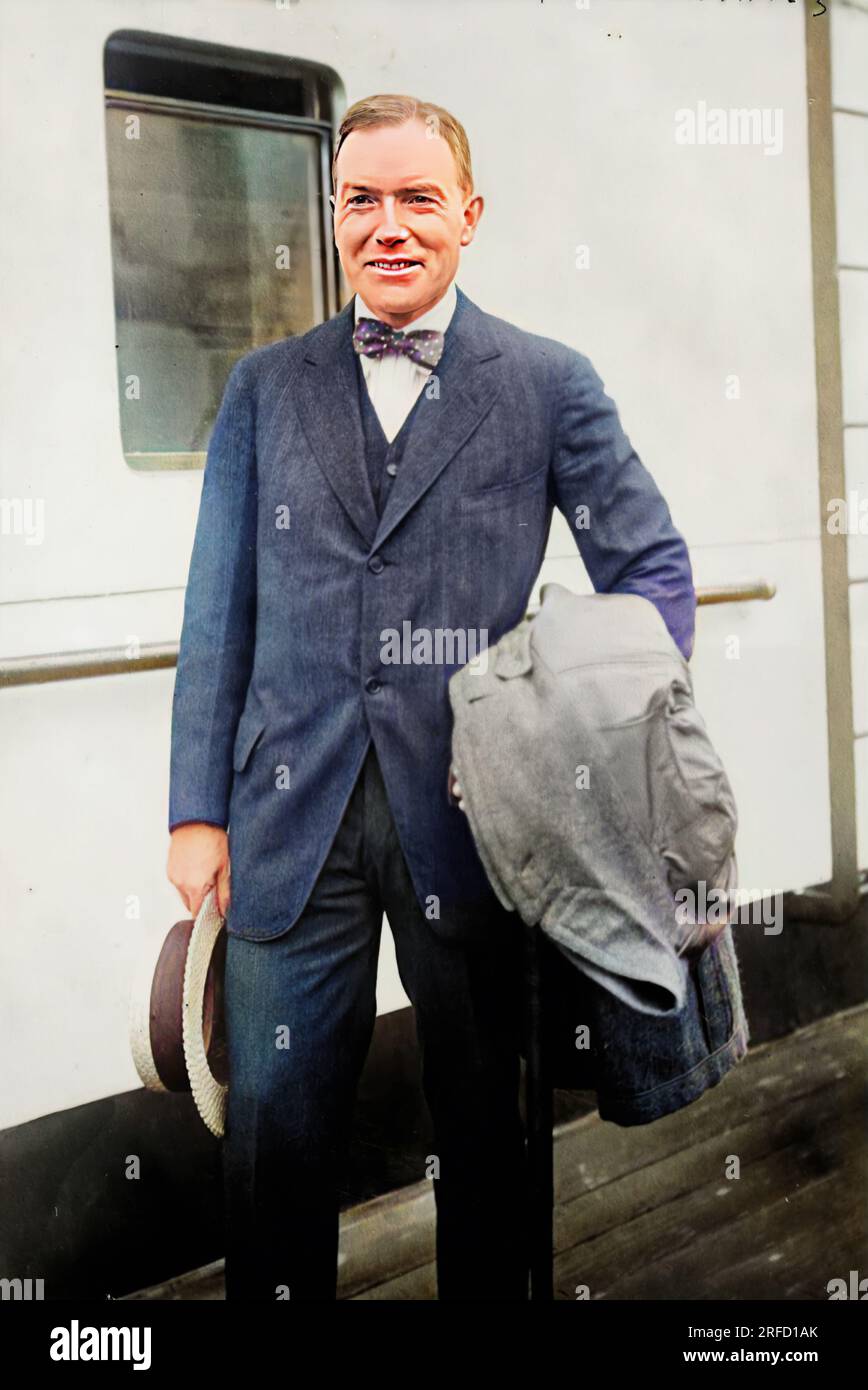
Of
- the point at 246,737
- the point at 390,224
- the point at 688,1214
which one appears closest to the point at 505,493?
the point at 390,224

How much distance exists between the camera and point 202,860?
83.0 inches

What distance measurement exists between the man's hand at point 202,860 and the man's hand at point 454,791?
352mm

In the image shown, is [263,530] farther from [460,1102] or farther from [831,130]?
[831,130]

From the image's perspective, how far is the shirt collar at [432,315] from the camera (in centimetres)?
204

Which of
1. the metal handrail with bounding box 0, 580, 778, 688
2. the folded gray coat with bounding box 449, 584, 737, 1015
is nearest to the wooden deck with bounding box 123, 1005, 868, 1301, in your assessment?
the folded gray coat with bounding box 449, 584, 737, 1015

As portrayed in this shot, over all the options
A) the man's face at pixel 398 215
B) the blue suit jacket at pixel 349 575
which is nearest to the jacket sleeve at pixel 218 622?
the blue suit jacket at pixel 349 575

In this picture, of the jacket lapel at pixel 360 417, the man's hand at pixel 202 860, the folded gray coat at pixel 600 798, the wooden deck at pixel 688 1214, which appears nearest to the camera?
the folded gray coat at pixel 600 798

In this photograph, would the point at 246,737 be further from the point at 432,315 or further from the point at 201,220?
the point at 201,220

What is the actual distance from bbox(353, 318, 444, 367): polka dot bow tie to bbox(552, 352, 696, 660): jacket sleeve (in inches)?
8.2

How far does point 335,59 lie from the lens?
2.20 meters

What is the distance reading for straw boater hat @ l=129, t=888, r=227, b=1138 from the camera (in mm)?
2045

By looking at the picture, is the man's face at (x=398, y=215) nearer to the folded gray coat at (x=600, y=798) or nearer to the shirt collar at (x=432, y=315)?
the shirt collar at (x=432, y=315)

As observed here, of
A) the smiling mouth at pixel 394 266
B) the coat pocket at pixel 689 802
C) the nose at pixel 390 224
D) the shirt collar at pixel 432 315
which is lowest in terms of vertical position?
the coat pocket at pixel 689 802

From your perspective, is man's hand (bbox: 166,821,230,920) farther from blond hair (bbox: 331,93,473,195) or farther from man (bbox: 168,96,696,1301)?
blond hair (bbox: 331,93,473,195)
